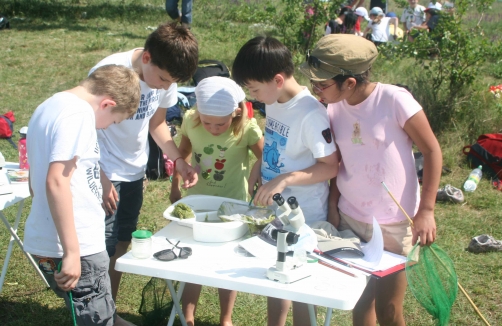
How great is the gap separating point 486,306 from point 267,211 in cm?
177

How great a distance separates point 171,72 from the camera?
8.01 feet

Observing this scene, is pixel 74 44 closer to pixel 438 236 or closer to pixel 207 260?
pixel 438 236

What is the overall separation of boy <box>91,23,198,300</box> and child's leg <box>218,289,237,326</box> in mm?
561

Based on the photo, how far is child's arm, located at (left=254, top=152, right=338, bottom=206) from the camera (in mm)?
2281

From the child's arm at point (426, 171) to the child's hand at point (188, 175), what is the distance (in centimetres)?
103

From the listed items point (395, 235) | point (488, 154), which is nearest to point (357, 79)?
point (395, 235)

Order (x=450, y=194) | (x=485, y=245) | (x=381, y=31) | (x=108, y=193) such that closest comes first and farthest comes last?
(x=108, y=193) → (x=485, y=245) → (x=450, y=194) → (x=381, y=31)

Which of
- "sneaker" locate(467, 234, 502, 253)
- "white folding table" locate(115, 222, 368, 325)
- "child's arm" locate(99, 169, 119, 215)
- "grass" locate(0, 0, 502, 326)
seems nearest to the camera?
"white folding table" locate(115, 222, 368, 325)

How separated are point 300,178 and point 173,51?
30.6 inches

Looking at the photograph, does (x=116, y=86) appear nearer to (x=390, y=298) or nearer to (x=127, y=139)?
(x=127, y=139)

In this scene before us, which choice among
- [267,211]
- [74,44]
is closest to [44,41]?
[74,44]

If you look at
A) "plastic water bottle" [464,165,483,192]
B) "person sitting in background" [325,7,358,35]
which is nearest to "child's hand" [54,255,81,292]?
"plastic water bottle" [464,165,483,192]

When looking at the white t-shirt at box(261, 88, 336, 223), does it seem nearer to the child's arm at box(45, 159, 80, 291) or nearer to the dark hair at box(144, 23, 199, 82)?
the dark hair at box(144, 23, 199, 82)

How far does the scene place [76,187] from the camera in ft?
6.68
